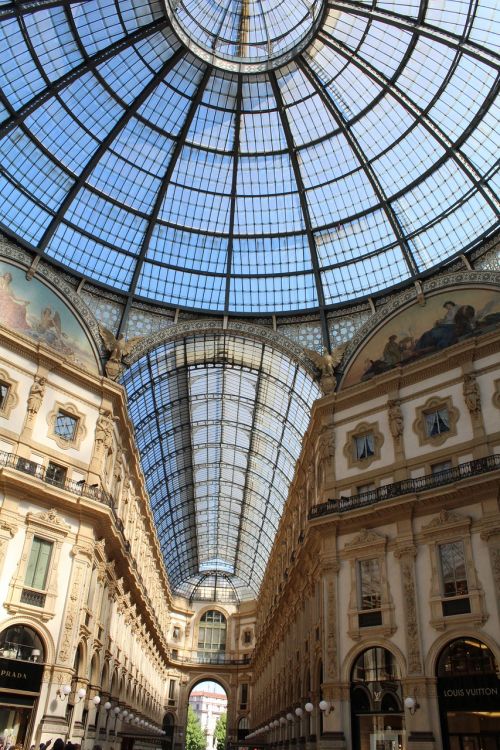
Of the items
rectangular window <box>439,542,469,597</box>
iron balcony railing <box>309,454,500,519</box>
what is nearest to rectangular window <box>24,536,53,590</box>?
iron balcony railing <box>309,454,500,519</box>

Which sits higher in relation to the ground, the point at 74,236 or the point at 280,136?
the point at 280,136

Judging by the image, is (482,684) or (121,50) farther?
(121,50)

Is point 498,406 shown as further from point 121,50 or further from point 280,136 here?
point 121,50

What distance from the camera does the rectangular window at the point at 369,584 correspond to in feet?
92.3

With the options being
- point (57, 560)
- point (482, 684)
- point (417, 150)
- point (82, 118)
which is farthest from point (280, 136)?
point (482, 684)

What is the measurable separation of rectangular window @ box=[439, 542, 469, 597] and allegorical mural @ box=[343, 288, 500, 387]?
10401mm

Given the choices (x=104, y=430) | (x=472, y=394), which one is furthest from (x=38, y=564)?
(x=472, y=394)

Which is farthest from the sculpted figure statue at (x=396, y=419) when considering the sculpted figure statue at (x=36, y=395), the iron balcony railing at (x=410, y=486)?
the sculpted figure statue at (x=36, y=395)

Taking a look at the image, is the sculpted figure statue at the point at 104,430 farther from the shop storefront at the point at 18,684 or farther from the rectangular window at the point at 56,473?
the shop storefront at the point at 18,684

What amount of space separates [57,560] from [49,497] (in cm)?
297

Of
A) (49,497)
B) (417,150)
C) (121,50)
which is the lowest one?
(49,497)

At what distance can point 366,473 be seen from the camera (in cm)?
3144

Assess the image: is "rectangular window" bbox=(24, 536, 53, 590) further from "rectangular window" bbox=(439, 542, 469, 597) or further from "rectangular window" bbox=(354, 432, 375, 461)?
"rectangular window" bbox=(439, 542, 469, 597)

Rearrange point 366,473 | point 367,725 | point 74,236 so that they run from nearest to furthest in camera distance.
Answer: point 367,725 → point 366,473 → point 74,236
